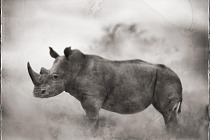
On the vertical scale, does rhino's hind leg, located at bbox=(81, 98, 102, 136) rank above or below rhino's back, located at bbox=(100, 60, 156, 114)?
below

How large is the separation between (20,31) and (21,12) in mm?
121

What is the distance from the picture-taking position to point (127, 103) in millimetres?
2766

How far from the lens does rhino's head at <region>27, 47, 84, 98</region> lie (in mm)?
2639

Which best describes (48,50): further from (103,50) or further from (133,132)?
(133,132)

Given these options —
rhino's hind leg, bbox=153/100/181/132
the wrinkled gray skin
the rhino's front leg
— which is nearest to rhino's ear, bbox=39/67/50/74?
the wrinkled gray skin

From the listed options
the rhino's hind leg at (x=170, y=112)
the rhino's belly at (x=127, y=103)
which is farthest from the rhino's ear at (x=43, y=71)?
the rhino's hind leg at (x=170, y=112)

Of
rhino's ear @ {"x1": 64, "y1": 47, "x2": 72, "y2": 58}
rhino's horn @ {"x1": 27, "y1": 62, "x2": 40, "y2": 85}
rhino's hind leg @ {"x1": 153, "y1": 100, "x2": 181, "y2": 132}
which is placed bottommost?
rhino's hind leg @ {"x1": 153, "y1": 100, "x2": 181, "y2": 132}

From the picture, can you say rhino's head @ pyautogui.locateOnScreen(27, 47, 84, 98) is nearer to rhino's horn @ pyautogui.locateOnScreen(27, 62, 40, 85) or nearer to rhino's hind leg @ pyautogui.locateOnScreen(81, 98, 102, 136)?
rhino's horn @ pyautogui.locateOnScreen(27, 62, 40, 85)

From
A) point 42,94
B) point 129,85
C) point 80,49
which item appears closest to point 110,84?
point 129,85

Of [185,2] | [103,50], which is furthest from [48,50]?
[185,2]

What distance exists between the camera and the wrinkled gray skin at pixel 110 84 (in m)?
2.68

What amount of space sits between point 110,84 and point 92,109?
0.19m

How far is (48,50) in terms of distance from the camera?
2760mm

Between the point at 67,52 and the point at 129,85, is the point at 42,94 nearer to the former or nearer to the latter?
the point at 67,52
